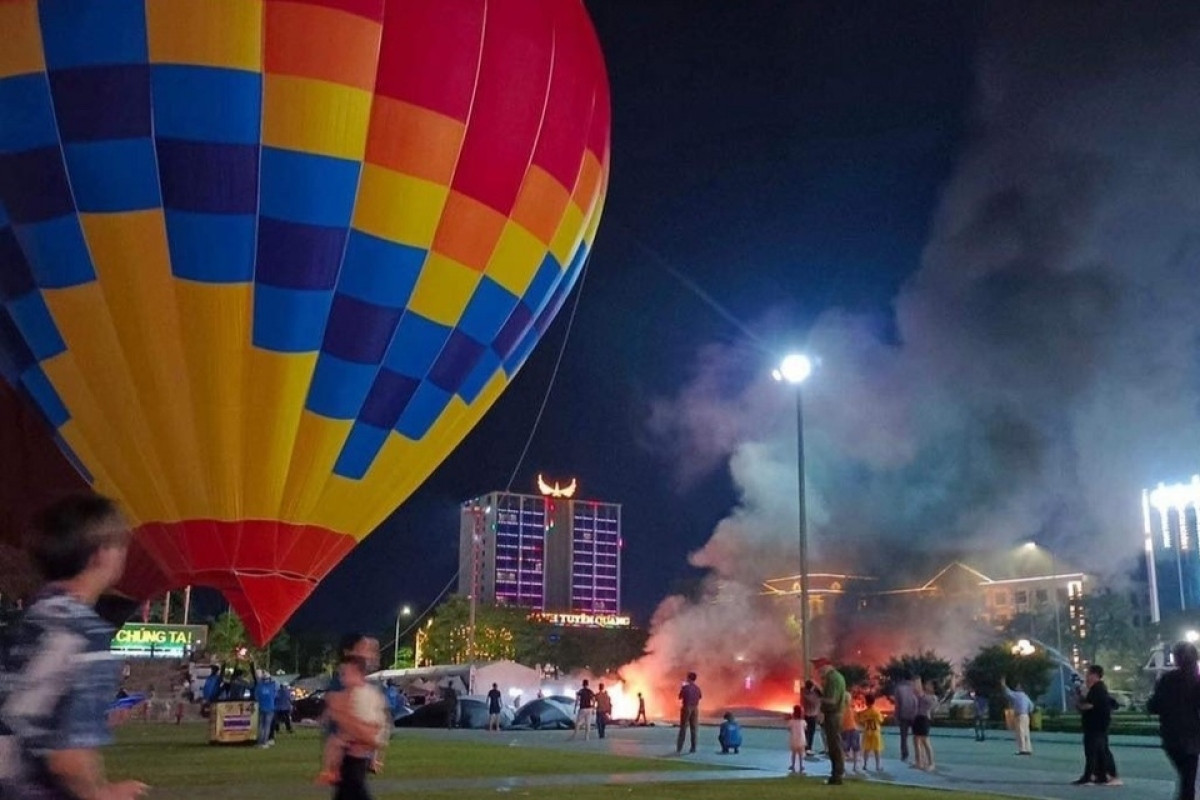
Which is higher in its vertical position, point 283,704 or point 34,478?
point 34,478

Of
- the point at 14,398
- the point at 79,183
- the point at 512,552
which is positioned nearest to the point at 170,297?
the point at 79,183

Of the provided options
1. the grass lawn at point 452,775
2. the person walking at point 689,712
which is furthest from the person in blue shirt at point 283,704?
the person walking at point 689,712

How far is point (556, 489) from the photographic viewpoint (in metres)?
167

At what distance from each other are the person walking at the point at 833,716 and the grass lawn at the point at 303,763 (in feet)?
8.02

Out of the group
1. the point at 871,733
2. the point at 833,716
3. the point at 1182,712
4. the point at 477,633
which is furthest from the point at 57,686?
the point at 477,633

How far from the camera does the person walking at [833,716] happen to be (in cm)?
1409

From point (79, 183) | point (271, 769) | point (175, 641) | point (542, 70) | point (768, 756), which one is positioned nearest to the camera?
point (79, 183)

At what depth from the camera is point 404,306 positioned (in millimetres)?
13773

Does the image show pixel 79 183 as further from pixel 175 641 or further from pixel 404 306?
pixel 175 641

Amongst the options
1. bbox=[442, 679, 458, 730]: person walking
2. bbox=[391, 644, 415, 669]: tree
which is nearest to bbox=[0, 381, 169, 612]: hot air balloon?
bbox=[442, 679, 458, 730]: person walking

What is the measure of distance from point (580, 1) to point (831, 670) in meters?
9.74

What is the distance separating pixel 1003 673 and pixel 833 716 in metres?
29.8

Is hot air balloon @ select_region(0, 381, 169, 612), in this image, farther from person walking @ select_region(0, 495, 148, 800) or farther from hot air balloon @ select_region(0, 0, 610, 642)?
person walking @ select_region(0, 495, 148, 800)

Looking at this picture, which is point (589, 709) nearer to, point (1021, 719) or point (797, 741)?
point (1021, 719)
